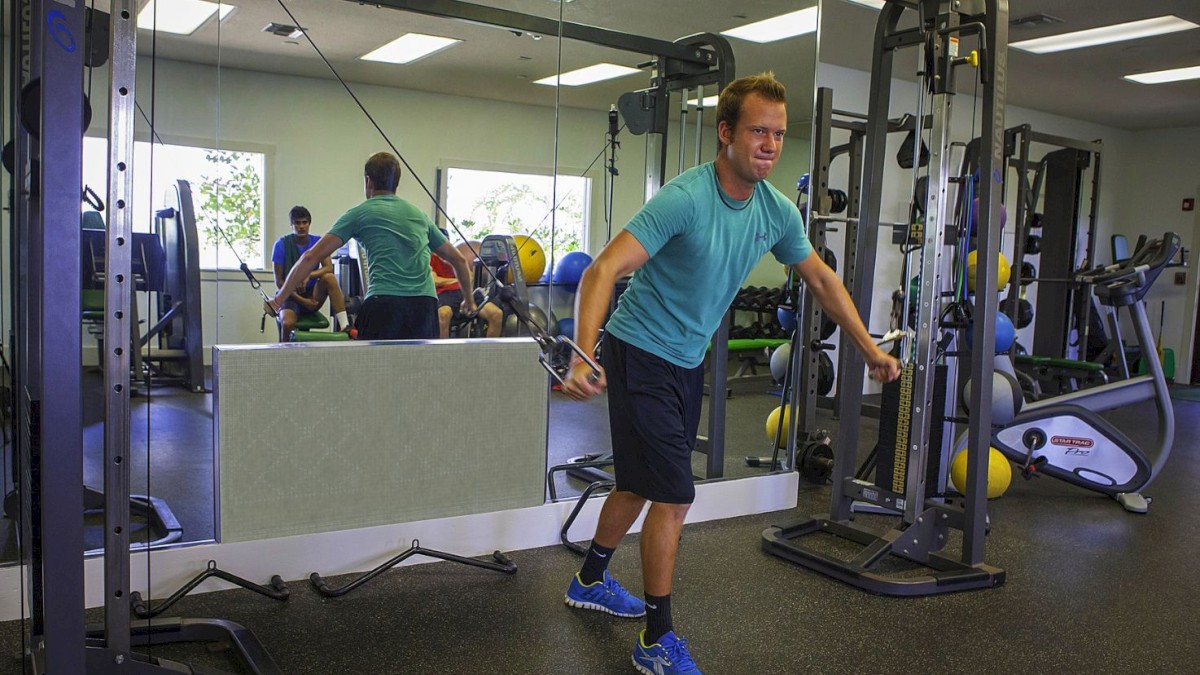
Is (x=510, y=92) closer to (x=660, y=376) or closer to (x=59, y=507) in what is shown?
(x=660, y=376)

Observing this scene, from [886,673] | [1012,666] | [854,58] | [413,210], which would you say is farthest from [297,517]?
[854,58]

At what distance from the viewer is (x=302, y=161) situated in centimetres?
263

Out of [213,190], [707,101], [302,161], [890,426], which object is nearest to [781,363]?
[890,426]

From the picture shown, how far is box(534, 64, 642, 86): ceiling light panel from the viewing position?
313 cm

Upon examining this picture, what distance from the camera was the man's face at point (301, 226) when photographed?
2656mm

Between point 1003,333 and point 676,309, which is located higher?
point 676,309

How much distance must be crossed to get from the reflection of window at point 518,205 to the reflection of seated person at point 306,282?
42 centimetres

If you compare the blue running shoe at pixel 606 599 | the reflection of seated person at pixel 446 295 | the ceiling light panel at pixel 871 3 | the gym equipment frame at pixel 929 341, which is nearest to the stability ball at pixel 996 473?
the gym equipment frame at pixel 929 341

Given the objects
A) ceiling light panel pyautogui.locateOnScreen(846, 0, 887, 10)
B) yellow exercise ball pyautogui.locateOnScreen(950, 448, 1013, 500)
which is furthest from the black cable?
ceiling light panel pyautogui.locateOnScreen(846, 0, 887, 10)

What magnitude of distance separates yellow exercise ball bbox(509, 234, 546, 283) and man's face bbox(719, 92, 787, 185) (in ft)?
3.54

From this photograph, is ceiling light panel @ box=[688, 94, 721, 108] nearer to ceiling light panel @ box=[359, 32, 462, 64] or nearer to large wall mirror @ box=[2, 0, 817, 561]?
large wall mirror @ box=[2, 0, 817, 561]

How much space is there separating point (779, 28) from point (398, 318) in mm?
1967

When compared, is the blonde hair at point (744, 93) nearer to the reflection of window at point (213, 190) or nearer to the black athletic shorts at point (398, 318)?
the black athletic shorts at point (398, 318)

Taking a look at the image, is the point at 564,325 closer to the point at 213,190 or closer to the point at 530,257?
the point at 530,257
